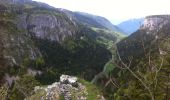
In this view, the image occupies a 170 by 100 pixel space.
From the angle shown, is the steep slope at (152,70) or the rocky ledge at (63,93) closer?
the steep slope at (152,70)

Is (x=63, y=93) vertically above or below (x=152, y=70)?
below

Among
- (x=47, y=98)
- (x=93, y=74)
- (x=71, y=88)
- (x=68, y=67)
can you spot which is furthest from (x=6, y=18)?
→ (x=47, y=98)

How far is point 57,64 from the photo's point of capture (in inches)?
6590

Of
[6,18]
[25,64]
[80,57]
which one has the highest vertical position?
[6,18]

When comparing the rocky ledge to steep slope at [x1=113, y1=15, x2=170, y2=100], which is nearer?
steep slope at [x1=113, y1=15, x2=170, y2=100]

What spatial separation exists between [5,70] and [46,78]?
717 inches

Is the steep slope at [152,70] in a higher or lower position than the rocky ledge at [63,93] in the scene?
higher

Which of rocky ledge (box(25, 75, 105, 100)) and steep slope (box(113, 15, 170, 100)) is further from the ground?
steep slope (box(113, 15, 170, 100))

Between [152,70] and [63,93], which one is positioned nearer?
[152,70]

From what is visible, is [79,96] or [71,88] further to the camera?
[71,88]

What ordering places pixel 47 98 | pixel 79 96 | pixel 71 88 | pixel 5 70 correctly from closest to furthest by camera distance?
pixel 47 98 < pixel 79 96 < pixel 71 88 < pixel 5 70

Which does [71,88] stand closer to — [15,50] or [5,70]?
[5,70]

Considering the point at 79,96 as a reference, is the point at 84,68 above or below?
below

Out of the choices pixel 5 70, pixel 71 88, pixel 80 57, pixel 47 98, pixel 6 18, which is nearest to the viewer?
pixel 47 98
